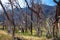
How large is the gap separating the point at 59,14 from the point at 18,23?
1544 cm

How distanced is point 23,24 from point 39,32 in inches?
213

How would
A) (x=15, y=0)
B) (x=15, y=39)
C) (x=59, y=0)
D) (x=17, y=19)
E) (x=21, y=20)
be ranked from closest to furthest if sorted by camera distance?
(x=59, y=0)
(x=15, y=39)
(x=15, y=0)
(x=21, y=20)
(x=17, y=19)

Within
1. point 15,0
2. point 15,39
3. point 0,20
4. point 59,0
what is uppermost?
point 59,0

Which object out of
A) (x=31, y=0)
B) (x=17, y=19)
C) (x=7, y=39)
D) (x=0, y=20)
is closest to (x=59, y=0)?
(x=7, y=39)

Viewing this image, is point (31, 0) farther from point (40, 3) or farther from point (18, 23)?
point (18, 23)

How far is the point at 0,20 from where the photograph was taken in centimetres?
3262

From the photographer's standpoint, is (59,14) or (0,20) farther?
(0,20)

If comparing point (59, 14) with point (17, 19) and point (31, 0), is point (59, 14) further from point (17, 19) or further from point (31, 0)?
point (17, 19)

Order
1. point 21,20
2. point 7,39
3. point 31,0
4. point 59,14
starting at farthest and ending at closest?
point 21,20 < point 31,0 < point 7,39 < point 59,14

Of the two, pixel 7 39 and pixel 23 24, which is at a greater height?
pixel 7 39

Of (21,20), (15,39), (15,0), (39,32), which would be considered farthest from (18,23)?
(15,39)

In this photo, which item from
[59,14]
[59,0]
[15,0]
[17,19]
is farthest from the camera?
[17,19]

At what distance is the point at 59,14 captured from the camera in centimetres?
880

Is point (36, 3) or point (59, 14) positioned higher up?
point (59, 14)
